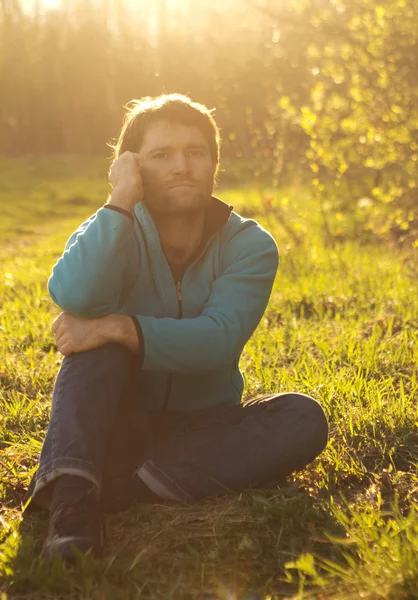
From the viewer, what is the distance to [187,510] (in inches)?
107

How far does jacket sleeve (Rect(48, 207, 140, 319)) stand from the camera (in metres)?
2.85

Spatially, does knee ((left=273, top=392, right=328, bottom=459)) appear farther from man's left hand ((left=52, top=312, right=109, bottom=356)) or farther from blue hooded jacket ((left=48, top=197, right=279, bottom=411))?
man's left hand ((left=52, top=312, right=109, bottom=356))

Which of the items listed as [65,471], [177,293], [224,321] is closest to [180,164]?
[177,293]

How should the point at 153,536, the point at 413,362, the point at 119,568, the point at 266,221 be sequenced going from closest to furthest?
the point at 119,568
the point at 153,536
the point at 413,362
the point at 266,221

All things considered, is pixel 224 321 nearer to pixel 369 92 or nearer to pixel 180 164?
pixel 180 164

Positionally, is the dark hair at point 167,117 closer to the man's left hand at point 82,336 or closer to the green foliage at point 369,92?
the man's left hand at point 82,336

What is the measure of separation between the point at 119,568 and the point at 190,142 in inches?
72.2

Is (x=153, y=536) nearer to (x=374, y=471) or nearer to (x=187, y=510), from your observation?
(x=187, y=510)

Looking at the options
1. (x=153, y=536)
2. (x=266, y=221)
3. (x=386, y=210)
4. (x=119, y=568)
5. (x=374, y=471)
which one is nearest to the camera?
(x=119, y=568)

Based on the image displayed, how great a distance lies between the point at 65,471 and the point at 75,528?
0.20 m

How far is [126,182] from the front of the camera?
10.1 ft

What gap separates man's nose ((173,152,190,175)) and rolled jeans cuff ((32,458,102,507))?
1.33 metres

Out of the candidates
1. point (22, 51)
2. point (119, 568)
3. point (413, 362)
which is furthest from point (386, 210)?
point (22, 51)

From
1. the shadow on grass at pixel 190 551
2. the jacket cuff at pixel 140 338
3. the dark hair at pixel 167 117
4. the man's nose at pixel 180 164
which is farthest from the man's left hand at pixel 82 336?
the dark hair at pixel 167 117
